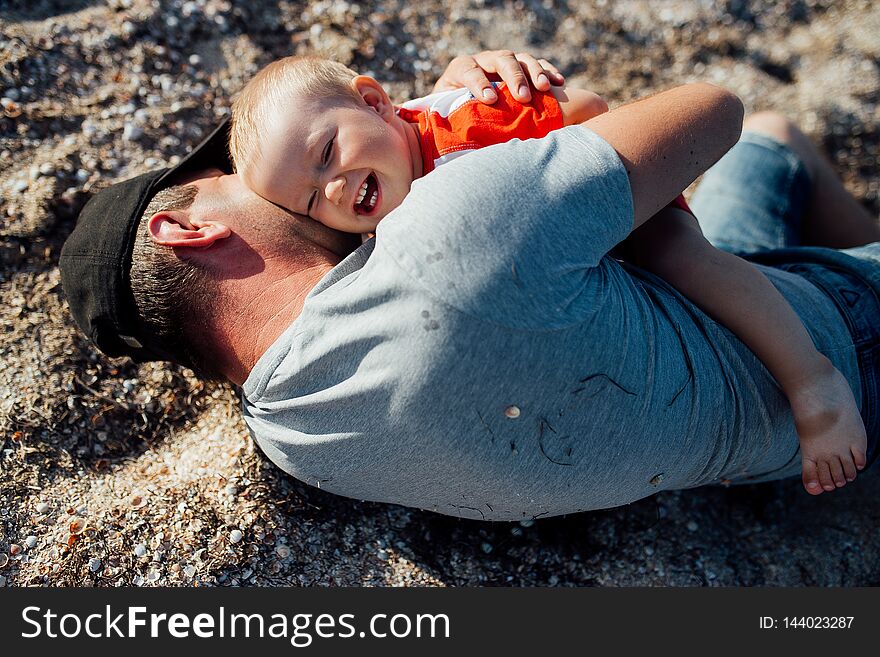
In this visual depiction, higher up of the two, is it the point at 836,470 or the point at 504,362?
the point at 504,362

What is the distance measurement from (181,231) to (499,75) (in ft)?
3.45

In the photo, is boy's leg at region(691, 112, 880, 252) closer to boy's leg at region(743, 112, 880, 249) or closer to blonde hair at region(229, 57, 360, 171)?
boy's leg at region(743, 112, 880, 249)

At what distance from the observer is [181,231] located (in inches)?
70.4

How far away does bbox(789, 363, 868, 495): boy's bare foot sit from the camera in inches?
70.6

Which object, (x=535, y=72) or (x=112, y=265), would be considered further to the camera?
(x=535, y=72)

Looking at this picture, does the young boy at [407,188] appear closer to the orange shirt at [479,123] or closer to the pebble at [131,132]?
the orange shirt at [479,123]

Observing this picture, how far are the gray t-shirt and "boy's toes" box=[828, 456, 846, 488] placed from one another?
24cm

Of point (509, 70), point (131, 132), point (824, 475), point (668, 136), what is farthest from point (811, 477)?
point (131, 132)

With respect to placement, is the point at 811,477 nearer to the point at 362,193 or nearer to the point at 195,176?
the point at 362,193

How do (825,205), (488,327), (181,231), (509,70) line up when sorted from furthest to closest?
(825,205)
(509,70)
(181,231)
(488,327)

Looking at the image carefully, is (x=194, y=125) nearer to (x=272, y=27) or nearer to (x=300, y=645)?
(x=272, y=27)

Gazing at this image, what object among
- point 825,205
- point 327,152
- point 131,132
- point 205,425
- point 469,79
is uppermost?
point 469,79

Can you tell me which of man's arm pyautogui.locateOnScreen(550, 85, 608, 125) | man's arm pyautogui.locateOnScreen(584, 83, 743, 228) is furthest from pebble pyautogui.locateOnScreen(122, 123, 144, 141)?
man's arm pyautogui.locateOnScreen(584, 83, 743, 228)

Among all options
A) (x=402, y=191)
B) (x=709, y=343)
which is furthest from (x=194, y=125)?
(x=709, y=343)
